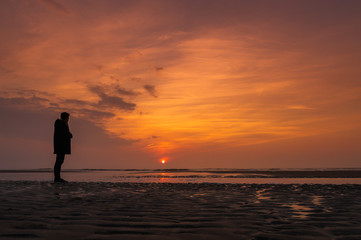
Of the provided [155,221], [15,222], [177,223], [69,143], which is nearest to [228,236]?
[177,223]

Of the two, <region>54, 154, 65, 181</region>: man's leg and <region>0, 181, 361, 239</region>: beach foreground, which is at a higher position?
<region>54, 154, 65, 181</region>: man's leg

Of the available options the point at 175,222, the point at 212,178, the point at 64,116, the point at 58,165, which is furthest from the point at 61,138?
the point at 212,178

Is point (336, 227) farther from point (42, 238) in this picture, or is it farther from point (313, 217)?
point (42, 238)

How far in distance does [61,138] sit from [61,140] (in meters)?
0.08

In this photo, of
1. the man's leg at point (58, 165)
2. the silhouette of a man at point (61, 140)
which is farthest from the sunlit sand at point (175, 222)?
the silhouette of a man at point (61, 140)

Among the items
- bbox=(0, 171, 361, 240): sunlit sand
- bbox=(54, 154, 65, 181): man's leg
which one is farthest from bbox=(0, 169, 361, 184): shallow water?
bbox=(0, 171, 361, 240): sunlit sand

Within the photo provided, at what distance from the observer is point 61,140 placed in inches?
523

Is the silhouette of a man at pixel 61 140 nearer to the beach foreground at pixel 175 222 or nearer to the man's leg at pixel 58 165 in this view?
the man's leg at pixel 58 165

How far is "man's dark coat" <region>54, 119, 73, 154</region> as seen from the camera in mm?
13242

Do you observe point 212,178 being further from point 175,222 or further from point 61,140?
point 175,222

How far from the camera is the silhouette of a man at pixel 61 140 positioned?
520 inches

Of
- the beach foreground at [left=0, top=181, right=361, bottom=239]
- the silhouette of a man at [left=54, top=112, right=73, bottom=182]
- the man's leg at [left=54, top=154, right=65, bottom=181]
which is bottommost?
the beach foreground at [left=0, top=181, right=361, bottom=239]

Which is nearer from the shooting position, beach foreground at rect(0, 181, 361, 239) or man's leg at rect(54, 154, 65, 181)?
beach foreground at rect(0, 181, 361, 239)

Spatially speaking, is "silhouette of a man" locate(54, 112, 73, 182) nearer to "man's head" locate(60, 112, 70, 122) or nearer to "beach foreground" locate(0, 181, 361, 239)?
"man's head" locate(60, 112, 70, 122)
